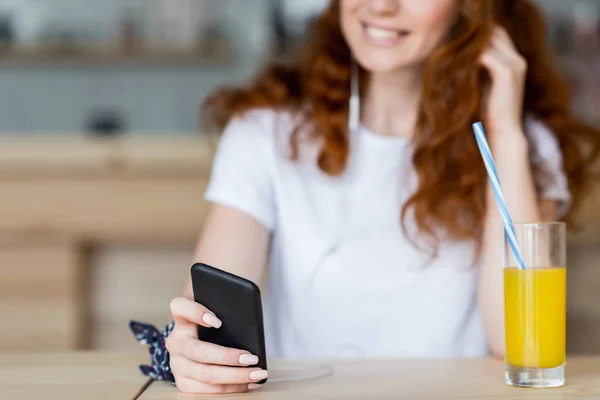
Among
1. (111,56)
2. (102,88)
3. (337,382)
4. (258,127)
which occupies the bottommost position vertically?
(337,382)

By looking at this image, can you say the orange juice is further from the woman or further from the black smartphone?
the woman

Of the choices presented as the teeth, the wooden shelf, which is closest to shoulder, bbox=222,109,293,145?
the teeth

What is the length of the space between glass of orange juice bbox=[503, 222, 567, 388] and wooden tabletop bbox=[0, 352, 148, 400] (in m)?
0.38

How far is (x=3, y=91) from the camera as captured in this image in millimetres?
4172

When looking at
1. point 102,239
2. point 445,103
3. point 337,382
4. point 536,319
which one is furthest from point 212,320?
point 102,239

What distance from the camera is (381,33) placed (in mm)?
1378

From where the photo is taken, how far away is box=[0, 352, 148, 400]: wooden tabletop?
2.71 ft

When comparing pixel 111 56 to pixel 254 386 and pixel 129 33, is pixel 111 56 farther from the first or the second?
pixel 254 386

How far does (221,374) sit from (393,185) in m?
0.72

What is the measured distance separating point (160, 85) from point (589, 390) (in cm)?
360

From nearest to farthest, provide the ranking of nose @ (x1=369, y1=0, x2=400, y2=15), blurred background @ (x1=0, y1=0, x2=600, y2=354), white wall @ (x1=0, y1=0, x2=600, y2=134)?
nose @ (x1=369, y1=0, x2=400, y2=15) < blurred background @ (x1=0, y1=0, x2=600, y2=354) < white wall @ (x1=0, y1=0, x2=600, y2=134)

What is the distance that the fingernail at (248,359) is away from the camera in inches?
31.8

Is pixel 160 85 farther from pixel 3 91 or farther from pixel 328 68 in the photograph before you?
pixel 328 68

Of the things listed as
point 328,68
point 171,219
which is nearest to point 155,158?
point 171,219
